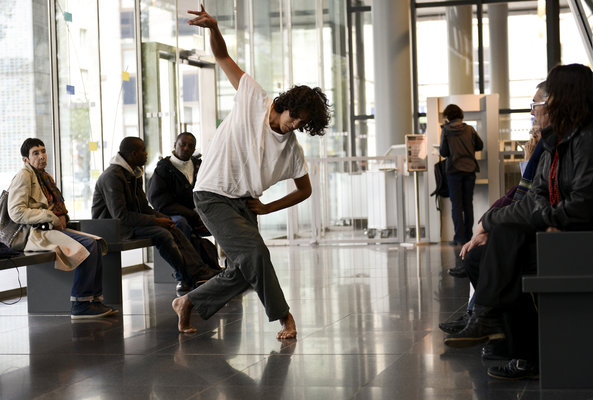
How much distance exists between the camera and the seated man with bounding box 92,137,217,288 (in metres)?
7.10

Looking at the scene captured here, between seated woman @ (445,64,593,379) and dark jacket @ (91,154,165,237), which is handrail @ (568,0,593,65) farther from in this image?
dark jacket @ (91,154,165,237)

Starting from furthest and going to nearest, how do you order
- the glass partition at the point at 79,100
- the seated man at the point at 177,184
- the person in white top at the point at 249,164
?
the glass partition at the point at 79,100
the seated man at the point at 177,184
the person in white top at the point at 249,164

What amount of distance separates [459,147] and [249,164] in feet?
22.8

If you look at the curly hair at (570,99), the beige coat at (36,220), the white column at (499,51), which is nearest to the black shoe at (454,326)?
the curly hair at (570,99)

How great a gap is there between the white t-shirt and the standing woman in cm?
682

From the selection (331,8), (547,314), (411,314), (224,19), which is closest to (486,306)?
(547,314)

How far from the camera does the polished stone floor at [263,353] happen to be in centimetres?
359

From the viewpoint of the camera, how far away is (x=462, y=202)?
11656mm

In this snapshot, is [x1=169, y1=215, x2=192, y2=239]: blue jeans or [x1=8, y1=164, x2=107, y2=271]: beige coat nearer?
[x1=8, y1=164, x2=107, y2=271]: beige coat

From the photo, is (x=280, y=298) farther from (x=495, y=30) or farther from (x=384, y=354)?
(x=495, y=30)

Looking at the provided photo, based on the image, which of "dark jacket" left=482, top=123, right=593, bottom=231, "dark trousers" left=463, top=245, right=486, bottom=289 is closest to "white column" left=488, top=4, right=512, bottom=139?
"dark trousers" left=463, top=245, right=486, bottom=289

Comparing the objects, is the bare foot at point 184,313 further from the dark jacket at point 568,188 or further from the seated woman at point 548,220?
the dark jacket at point 568,188

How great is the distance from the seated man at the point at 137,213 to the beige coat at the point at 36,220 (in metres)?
1.00

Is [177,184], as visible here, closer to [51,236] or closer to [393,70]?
[51,236]
